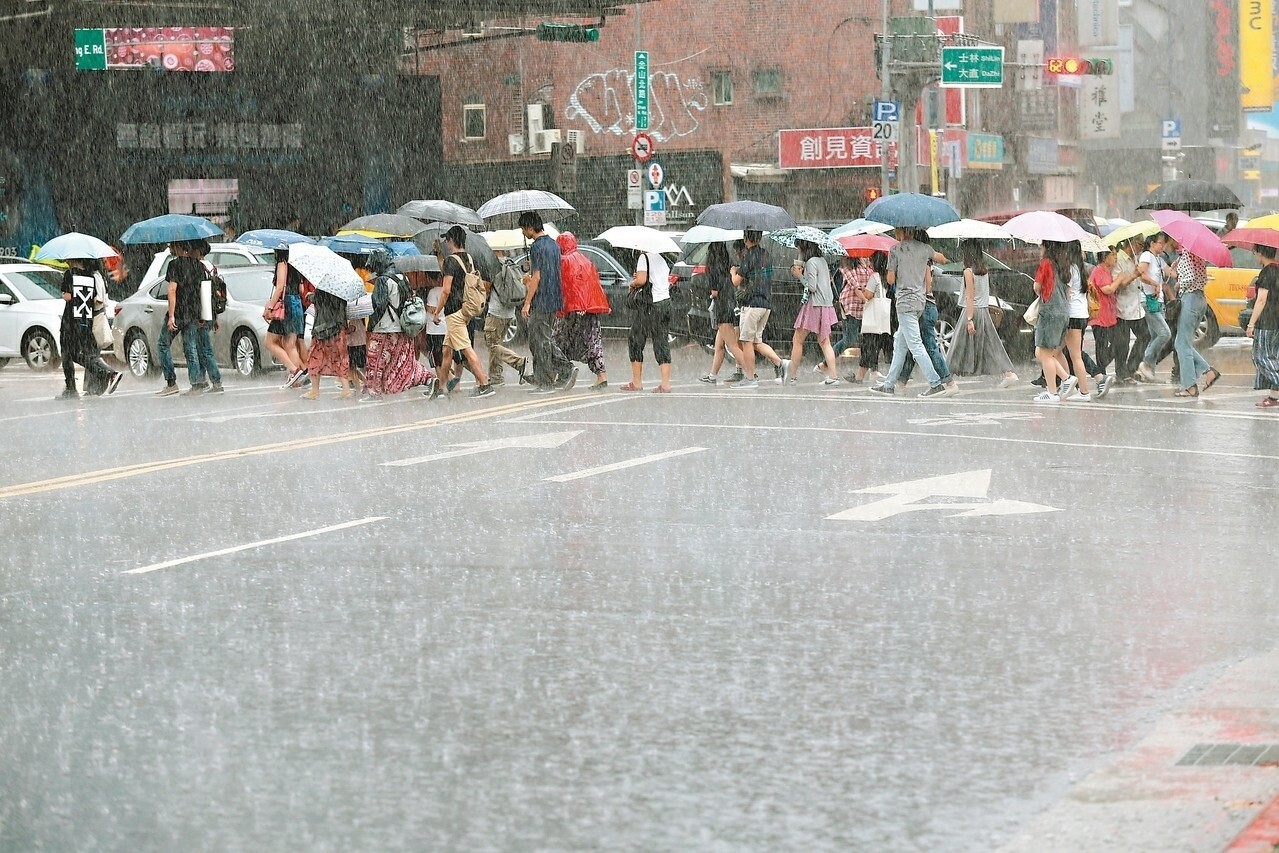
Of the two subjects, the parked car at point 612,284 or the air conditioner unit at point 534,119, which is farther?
the air conditioner unit at point 534,119

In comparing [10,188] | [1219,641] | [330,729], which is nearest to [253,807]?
[330,729]

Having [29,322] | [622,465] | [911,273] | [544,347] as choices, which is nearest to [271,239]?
[29,322]

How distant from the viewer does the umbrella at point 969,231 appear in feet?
78.5

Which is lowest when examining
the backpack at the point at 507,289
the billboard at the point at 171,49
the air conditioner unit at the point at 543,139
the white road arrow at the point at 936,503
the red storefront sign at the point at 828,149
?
the white road arrow at the point at 936,503

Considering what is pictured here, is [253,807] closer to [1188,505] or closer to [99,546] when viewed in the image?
[99,546]

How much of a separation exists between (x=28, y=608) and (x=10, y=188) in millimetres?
37640

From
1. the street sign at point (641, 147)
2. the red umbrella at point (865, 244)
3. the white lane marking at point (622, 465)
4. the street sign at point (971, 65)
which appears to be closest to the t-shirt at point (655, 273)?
the red umbrella at point (865, 244)

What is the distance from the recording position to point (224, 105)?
4806cm

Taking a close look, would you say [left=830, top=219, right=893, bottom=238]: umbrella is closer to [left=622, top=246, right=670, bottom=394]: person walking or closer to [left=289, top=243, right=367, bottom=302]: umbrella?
[left=622, top=246, right=670, bottom=394]: person walking

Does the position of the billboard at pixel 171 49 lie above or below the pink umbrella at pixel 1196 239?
above

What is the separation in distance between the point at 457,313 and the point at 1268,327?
8198 millimetres

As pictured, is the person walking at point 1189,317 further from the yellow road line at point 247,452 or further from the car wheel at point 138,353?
the car wheel at point 138,353

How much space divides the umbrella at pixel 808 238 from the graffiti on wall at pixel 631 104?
29.8 metres

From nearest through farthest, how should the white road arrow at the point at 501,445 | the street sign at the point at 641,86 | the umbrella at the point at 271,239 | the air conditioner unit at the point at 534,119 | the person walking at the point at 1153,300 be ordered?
the white road arrow at the point at 501,445 → the person walking at the point at 1153,300 → the umbrella at the point at 271,239 → the street sign at the point at 641,86 → the air conditioner unit at the point at 534,119
